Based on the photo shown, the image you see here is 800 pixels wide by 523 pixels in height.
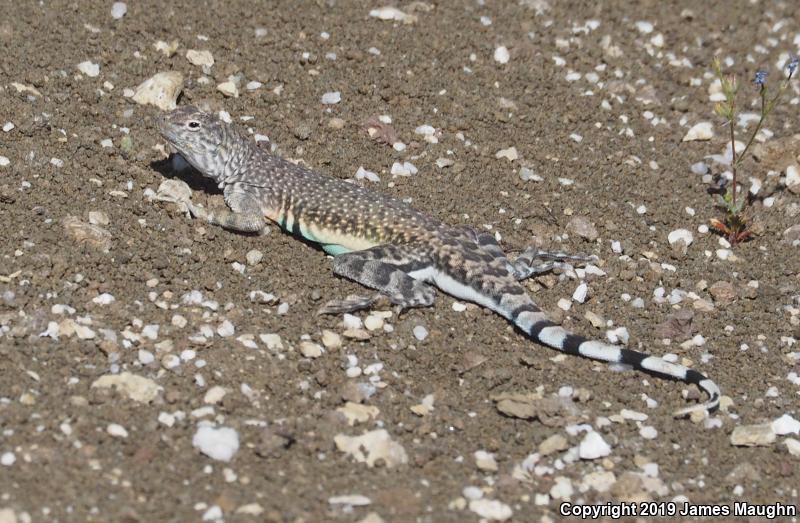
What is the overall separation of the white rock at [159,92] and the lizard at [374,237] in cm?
69

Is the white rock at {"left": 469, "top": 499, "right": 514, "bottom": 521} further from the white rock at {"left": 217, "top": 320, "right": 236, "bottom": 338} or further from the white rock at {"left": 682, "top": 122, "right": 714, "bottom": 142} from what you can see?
the white rock at {"left": 682, "top": 122, "right": 714, "bottom": 142}

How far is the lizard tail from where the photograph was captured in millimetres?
6391

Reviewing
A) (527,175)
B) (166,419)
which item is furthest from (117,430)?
(527,175)

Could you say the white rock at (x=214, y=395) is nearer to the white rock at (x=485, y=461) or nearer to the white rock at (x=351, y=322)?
the white rock at (x=351, y=322)

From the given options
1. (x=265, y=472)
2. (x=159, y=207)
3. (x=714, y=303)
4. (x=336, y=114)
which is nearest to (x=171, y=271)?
(x=159, y=207)

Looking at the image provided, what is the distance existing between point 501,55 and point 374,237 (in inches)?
130

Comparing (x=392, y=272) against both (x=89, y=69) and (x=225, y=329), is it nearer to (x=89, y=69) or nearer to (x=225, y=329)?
(x=225, y=329)

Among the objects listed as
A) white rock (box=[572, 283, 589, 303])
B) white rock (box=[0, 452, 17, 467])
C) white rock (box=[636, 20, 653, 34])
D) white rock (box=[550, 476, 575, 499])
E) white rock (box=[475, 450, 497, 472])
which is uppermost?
white rock (box=[636, 20, 653, 34])

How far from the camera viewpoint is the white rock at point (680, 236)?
816cm

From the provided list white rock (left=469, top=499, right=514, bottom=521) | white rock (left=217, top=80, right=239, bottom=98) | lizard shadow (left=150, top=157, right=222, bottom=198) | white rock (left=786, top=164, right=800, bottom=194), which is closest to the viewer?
white rock (left=469, top=499, right=514, bottom=521)

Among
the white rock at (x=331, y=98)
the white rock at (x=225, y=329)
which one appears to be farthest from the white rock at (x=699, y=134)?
the white rock at (x=225, y=329)

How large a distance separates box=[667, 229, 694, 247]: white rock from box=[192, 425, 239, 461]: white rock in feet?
13.7

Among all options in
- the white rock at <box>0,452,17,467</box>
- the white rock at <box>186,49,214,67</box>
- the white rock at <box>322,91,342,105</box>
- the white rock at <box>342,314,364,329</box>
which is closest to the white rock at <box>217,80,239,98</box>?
the white rock at <box>186,49,214,67</box>

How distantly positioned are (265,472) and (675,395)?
2.75 meters
